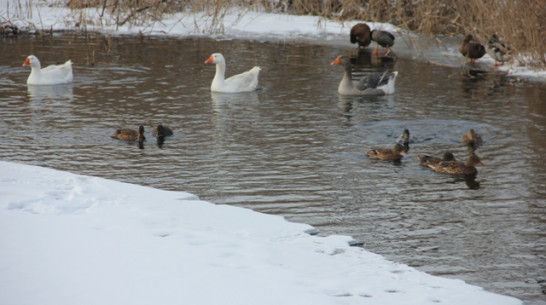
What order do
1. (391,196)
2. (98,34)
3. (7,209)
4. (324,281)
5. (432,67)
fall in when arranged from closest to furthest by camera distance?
1. (324,281)
2. (7,209)
3. (391,196)
4. (432,67)
5. (98,34)

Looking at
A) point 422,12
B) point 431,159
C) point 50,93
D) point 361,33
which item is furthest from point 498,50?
point 50,93

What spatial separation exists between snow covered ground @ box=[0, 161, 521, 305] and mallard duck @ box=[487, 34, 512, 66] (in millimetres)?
14010

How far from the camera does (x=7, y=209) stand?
836 centimetres

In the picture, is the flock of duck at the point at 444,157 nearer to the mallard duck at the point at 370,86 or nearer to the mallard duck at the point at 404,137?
the mallard duck at the point at 404,137

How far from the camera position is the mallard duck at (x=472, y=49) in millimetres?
20938

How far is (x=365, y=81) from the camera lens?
56.6 ft

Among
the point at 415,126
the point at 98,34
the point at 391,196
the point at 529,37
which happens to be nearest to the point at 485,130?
the point at 415,126

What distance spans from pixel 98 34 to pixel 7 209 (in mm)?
19973

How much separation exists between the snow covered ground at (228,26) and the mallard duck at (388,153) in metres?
12.7

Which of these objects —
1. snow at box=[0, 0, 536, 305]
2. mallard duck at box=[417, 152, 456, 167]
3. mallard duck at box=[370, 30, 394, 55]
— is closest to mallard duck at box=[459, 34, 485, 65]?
mallard duck at box=[370, 30, 394, 55]

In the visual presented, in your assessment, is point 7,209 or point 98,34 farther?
point 98,34

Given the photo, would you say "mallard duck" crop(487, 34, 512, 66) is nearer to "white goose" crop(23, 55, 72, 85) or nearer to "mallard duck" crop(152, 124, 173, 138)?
"mallard duck" crop(152, 124, 173, 138)

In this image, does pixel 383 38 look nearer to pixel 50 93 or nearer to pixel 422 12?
pixel 422 12

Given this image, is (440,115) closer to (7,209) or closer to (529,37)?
(529,37)
